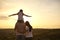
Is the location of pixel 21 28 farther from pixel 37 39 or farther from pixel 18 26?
pixel 37 39

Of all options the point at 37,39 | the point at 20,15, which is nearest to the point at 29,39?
the point at 20,15

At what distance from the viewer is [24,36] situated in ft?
15.3

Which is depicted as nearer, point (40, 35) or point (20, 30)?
point (20, 30)

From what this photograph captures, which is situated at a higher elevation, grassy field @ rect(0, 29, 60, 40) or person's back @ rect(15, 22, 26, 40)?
person's back @ rect(15, 22, 26, 40)

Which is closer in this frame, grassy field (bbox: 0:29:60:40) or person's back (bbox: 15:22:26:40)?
person's back (bbox: 15:22:26:40)

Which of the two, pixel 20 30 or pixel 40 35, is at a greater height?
pixel 20 30

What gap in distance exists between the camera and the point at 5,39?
248 inches

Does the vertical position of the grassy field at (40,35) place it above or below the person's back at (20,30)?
below

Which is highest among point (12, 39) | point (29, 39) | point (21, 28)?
point (21, 28)

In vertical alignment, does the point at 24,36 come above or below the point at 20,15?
below

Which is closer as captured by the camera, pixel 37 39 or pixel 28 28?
pixel 28 28

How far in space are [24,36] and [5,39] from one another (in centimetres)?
178

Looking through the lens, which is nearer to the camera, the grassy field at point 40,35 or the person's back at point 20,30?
the person's back at point 20,30

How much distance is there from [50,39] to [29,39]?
166 cm
